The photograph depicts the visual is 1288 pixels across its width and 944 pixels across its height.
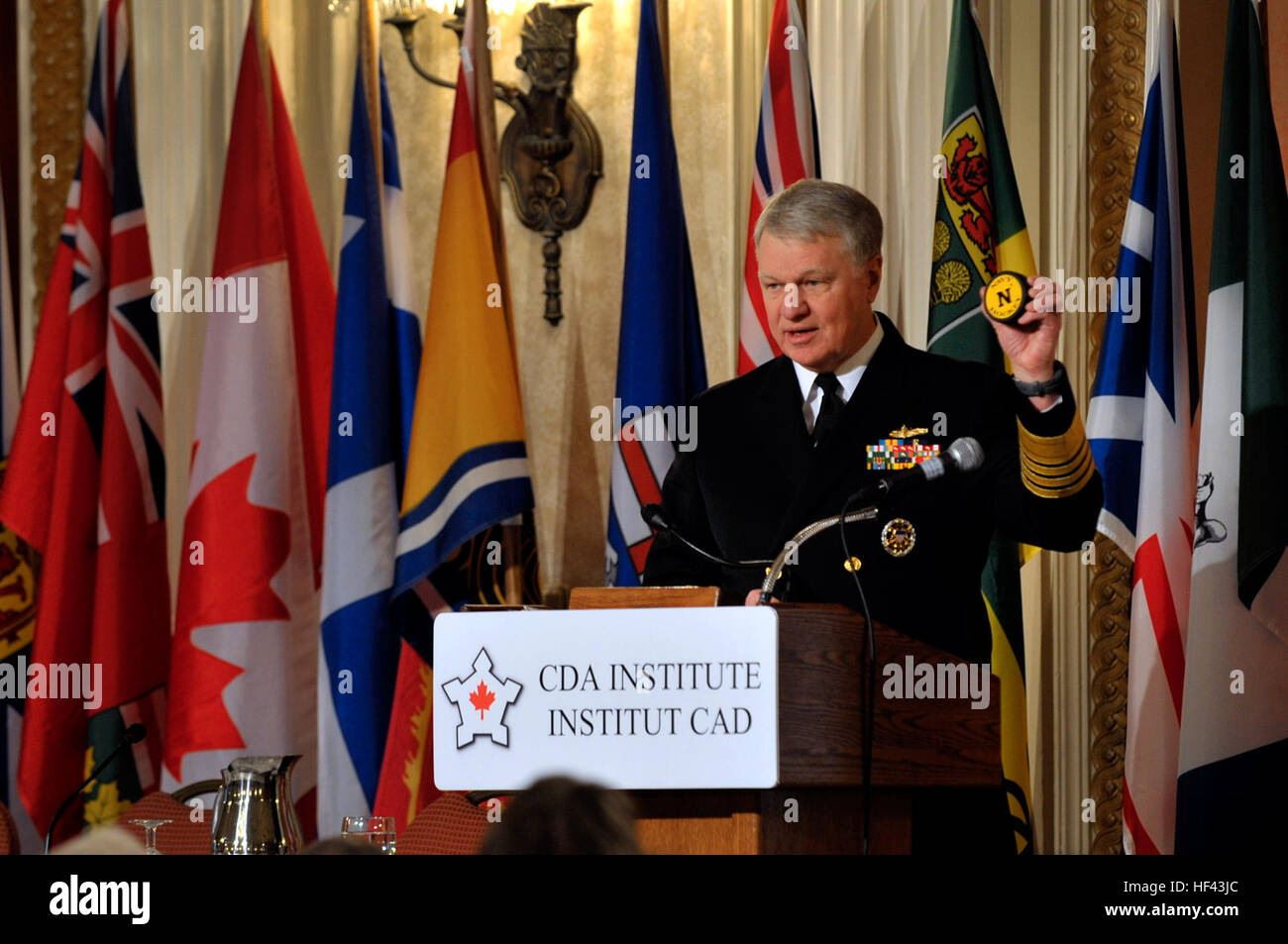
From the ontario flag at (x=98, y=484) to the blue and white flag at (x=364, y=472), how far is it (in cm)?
67

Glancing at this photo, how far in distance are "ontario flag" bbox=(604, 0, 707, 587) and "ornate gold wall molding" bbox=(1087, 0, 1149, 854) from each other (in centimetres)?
132

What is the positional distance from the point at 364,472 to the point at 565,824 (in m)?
3.75

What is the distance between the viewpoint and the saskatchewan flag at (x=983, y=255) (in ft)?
15.4

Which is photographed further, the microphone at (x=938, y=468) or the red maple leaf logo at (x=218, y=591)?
the red maple leaf logo at (x=218, y=591)

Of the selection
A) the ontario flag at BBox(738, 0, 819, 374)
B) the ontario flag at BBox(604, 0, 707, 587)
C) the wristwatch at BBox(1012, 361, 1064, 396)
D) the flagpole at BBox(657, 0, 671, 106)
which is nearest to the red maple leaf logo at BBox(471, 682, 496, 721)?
the wristwatch at BBox(1012, 361, 1064, 396)

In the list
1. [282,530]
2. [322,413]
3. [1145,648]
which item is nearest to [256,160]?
[322,413]

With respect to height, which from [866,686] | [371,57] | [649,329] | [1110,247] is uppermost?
[371,57]

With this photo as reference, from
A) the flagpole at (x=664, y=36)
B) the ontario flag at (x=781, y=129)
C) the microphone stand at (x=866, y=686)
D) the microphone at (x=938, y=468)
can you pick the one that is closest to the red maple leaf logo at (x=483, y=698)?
the microphone stand at (x=866, y=686)

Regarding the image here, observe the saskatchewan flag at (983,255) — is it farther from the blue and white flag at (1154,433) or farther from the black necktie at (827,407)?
the black necktie at (827,407)

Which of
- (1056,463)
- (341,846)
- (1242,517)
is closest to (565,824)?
(341,846)

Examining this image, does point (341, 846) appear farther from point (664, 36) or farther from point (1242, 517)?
point (664, 36)

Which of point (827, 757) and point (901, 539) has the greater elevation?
point (901, 539)

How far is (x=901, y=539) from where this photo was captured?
3441 millimetres
